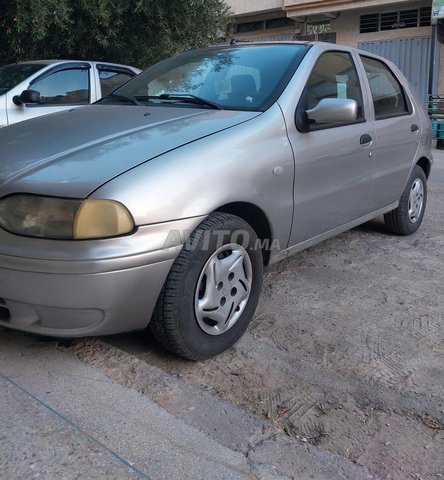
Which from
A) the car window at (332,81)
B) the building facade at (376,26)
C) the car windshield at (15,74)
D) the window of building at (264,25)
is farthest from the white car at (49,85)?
the window of building at (264,25)

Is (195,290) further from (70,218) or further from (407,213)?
(407,213)

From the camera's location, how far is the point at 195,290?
2.67 m

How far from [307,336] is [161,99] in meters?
1.75

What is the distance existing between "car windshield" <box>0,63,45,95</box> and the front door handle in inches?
154

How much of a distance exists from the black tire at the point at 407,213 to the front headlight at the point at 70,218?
10.9ft

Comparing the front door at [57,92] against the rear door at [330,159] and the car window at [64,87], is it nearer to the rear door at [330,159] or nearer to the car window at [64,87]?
the car window at [64,87]

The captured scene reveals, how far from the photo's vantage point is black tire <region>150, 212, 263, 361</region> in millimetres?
2586

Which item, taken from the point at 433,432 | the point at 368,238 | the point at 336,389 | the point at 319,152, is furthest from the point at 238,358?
the point at 368,238

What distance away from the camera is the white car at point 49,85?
5867 mm

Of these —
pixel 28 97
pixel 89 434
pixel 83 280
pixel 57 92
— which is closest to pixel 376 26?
pixel 57 92

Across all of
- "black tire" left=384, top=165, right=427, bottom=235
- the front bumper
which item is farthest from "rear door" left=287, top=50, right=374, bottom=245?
the front bumper

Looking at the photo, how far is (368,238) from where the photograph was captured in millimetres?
5184

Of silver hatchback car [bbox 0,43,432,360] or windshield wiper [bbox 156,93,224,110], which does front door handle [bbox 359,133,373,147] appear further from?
windshield wiper [bbox 156,93,224,110]

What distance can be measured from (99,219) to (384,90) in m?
3.16
